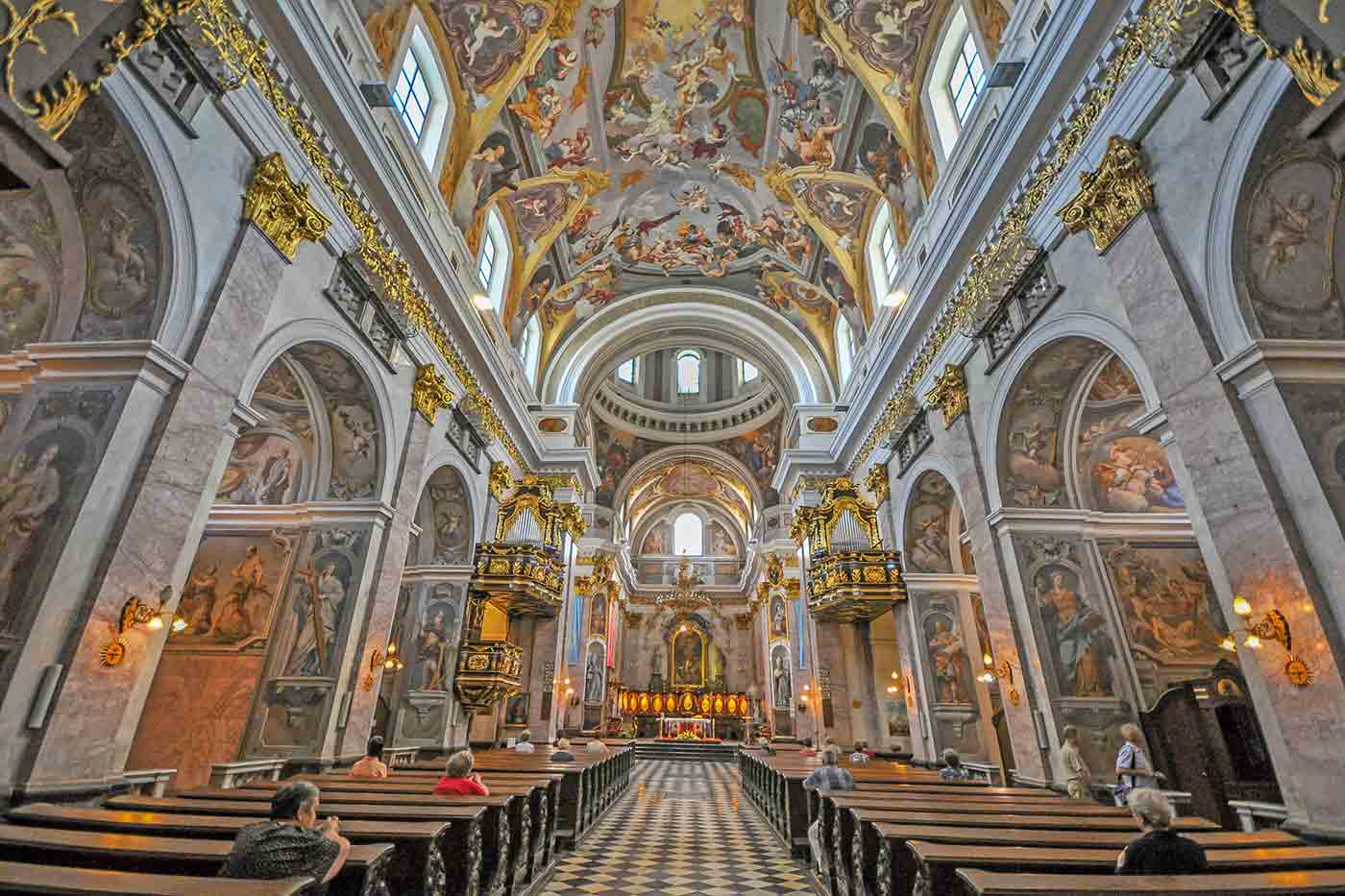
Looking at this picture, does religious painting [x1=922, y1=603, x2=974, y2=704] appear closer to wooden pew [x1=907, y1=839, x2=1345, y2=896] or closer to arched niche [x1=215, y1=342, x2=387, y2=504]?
wooden pew [x1=907, y1=839, x2=1345, y2=896]

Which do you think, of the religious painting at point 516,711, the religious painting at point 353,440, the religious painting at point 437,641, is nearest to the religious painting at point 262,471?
the religious painting at point 353,440

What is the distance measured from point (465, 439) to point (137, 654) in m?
7.88

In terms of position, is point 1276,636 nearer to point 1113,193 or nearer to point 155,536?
point 1113,193

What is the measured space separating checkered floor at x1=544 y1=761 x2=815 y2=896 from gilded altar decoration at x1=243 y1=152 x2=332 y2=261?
22.7ft

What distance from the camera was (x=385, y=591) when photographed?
9398mm

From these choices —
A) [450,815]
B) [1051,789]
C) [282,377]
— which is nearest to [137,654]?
[450,815]

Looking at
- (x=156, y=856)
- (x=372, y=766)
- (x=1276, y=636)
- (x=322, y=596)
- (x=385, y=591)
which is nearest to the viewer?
(x=156, y=856)

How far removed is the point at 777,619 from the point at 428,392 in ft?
60.9

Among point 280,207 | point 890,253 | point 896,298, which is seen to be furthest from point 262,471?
point 890,253

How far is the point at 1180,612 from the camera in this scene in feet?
28.6

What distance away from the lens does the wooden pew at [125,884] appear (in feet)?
7.02

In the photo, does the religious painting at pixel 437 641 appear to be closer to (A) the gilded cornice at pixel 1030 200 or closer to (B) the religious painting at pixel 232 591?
(B) the religious painting at pixel 232 591

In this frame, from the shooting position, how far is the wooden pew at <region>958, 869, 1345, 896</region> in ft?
8.07

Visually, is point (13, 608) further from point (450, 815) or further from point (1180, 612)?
point (1180, 612)
